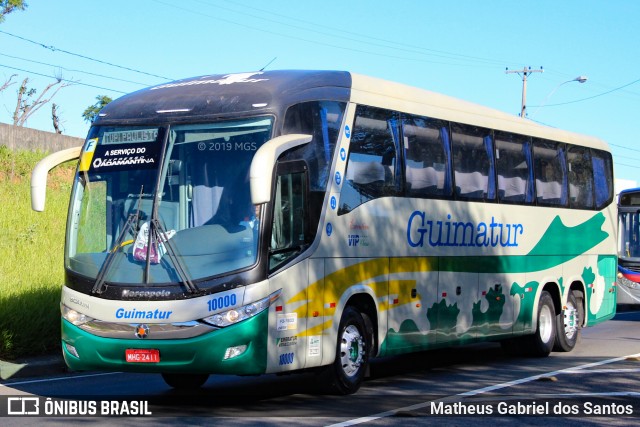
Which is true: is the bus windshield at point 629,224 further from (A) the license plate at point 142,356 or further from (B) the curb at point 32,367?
(A) the license plate at point 142,356

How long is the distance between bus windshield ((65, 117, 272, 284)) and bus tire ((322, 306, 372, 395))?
197 centimetres

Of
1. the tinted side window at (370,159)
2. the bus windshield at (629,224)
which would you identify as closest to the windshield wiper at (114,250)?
the tinted side window at (370,159)

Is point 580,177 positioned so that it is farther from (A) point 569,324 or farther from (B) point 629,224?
(B) point 629,224

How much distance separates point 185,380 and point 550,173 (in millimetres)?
8005

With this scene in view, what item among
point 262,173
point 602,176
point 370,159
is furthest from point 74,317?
point 602,176

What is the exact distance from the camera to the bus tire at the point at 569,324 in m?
17.8

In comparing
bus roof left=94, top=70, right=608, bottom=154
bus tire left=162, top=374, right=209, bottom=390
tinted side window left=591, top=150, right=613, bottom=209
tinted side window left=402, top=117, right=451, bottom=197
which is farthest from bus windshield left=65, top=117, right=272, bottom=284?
tinted side window left=591, top=150, right=613, bottom=209

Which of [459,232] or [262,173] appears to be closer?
[262,173]

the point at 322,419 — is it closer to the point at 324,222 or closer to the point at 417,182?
the point at 324,222

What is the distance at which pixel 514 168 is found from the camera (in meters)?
16.5

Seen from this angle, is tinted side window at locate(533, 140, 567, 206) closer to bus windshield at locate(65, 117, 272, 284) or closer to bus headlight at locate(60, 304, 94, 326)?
bus windshield at locate(65, 117, 272, 284)

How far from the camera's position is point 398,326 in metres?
13.1

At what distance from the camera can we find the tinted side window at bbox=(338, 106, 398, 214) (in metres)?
12.2

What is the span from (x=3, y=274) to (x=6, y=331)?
3869 millimetres
